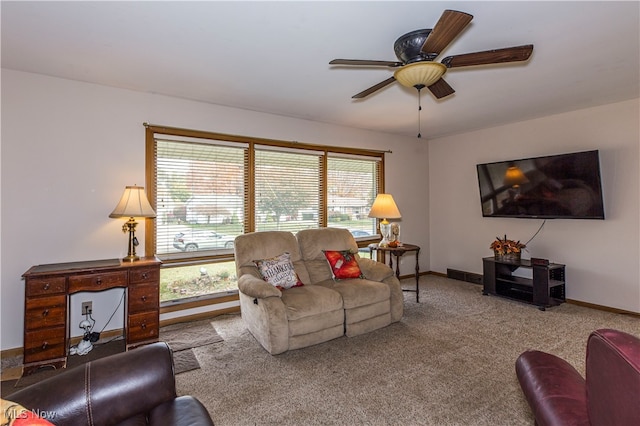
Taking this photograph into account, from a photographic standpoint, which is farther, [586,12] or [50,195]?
[50,195]

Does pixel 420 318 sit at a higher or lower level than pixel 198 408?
lower

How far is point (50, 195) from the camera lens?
9.88 feet

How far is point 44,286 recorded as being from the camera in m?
2.56

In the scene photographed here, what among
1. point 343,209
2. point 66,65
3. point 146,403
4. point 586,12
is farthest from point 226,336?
point 586,12

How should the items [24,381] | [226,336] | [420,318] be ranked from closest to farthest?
1. [24,381]
2. [226,336]
3. [420,318]

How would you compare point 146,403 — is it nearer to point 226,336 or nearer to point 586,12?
point 226,336

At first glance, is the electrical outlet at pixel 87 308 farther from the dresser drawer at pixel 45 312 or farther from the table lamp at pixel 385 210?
the table lamp at pixel 385 210

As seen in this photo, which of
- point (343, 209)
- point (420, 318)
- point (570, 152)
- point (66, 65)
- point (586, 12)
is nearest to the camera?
point (586, 12)

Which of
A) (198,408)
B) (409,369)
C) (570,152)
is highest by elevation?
(570,152)

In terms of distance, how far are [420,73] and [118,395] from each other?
2.29 meters

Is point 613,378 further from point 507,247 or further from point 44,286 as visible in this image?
point 507,247

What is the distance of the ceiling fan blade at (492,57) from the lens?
1.91 meters

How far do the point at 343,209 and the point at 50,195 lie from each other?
11.7ft

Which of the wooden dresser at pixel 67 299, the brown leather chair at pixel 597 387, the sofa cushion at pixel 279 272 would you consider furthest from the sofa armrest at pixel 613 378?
the wooden dresser at pixel 67 299
